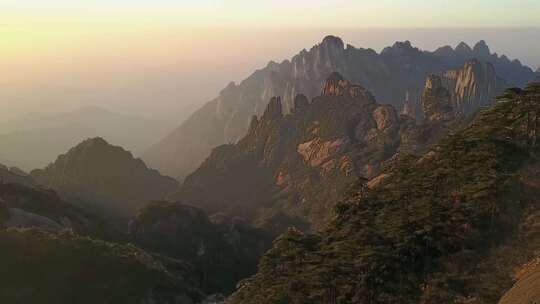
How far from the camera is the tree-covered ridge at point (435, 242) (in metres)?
42.8

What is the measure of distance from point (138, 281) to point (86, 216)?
5769 centimetres

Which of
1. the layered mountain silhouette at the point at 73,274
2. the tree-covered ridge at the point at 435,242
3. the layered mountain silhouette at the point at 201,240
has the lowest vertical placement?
the layered mountain silhouette at the point at 201,240

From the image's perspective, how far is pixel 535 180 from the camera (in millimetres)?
51656

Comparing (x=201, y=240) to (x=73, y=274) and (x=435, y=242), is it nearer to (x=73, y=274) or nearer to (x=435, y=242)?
(x=73, y=274)

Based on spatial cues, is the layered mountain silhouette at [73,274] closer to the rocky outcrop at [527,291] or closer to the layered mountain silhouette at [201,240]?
the layered mountain silhouette at [201,240]

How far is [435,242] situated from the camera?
149 ft

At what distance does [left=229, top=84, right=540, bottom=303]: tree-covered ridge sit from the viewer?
140 ft

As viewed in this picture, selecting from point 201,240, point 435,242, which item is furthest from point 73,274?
point 201,240

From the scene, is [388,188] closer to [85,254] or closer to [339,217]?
[339,217]

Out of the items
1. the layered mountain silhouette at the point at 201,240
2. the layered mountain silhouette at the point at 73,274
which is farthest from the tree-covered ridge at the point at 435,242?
the layered mountain silhouette at the point at 201,240

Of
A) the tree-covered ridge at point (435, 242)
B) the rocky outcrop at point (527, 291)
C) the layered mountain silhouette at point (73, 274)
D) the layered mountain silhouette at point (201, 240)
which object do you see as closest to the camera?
the rocky outcrop at point (527, 291)

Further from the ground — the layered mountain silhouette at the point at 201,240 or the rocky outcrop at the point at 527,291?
the rocky outcrop at the point at 527,291

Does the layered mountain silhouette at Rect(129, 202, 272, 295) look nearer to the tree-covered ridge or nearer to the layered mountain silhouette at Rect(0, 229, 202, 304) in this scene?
the layered mountain silhouette at Rect(0, 229, 202, 304)

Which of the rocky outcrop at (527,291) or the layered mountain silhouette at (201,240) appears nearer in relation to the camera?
the rocky outcrop at (527,291)
